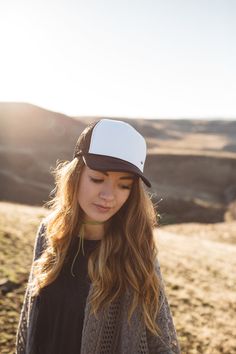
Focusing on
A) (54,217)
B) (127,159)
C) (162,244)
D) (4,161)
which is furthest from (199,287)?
(4,161)

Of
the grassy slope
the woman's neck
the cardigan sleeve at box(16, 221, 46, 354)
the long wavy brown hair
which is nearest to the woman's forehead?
the long wavy brown hair

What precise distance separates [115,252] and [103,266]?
6.7 inches

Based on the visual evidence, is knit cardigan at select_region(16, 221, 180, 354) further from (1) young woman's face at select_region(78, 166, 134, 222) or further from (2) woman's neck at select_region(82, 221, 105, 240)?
(1) young woman's face at select_region(78, 166, 134, 222)

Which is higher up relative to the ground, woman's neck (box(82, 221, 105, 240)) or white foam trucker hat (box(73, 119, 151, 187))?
white foam trucker hat (box(73, 119, 151, 187))

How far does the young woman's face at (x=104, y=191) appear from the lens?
268 centimetres

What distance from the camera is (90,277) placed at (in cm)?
280

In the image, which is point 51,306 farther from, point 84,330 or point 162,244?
point 162,244

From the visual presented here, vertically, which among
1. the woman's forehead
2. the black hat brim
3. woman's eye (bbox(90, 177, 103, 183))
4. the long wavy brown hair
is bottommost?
the long wavy brown hair

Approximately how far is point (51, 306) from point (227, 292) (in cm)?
720

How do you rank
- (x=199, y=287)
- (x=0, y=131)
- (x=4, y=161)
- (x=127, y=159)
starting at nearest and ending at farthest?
(x=127, y=159) → (x=199, y=287) → (x=4, y=161) → (x=0, y=131)

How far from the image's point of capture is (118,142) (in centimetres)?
259

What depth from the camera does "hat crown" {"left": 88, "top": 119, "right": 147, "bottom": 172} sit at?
8.46 ft

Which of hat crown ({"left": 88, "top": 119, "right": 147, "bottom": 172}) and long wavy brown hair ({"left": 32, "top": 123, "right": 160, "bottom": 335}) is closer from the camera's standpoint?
hat crown ({"left": 88, "top": 119, "right": 147, "bottom": 172})

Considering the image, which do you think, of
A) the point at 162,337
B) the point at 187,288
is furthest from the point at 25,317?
the point at 187,288
